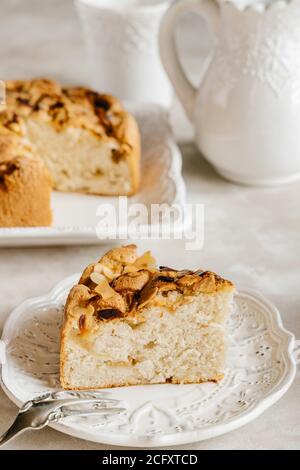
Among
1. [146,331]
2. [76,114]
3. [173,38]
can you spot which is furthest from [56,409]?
[173,38]

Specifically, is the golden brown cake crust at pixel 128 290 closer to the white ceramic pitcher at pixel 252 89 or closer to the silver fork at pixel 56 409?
the silver fork at pixel 56 409

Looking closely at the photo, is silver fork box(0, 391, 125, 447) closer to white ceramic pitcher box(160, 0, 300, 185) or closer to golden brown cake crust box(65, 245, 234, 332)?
golden brown cake crust box(65, 245, 234, 332)

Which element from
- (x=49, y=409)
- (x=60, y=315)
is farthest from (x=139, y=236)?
(x=49, y=409)

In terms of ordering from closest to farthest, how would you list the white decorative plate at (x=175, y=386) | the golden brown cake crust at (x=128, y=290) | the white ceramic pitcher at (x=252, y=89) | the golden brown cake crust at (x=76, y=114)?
the white decorative plate at (x=175, y=386), the golden brown cake crust at (x=128, y=290), the white ceramic pitcher at (x=252, y=89), the golden brown cake crust at (x=76, y=114)

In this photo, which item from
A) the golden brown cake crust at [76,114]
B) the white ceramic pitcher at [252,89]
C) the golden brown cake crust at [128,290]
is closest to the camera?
the golden brown cake crust at [128,290]

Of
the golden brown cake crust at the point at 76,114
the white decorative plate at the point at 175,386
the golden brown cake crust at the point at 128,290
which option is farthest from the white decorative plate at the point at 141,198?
the golden brown cake crust at the point at 128,290

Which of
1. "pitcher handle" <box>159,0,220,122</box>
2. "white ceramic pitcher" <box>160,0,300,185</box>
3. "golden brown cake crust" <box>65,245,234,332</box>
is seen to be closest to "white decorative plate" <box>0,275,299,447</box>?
"golden brown cake crust" <box>65,245,234,332</box>

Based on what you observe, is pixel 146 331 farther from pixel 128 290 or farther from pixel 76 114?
pixel 76 114

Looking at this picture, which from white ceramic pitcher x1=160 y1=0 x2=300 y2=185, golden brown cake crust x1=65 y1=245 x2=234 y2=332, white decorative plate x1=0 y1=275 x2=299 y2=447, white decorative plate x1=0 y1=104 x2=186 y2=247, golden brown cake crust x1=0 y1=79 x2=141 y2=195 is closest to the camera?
white decorative plate x1=0 y1=275 x2=299 y2=447
